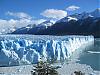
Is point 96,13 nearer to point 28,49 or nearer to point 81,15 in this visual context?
point 81,15

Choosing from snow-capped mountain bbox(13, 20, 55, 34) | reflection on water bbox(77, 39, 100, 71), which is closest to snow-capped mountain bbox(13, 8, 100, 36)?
snow-capped mountain bbox(13, 20, 55, 34)

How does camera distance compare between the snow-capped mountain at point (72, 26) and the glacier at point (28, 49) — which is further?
the snow-capped mountain at point (72, 26)

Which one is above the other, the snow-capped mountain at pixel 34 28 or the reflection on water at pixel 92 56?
A: the snow-capped mountain at pixel 34 28

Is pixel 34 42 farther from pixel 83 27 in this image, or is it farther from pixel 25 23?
pixel 83 27

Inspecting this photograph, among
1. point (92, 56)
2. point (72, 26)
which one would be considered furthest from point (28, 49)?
point (92, 56)

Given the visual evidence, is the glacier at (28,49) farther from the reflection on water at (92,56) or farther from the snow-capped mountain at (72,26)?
the reflection on water at (92,56)

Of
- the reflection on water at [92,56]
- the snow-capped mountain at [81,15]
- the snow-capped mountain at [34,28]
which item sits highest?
the snow-capped mountain at [81,15]

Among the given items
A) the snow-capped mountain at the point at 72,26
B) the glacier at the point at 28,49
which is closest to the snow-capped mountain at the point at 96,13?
the snow-capped mountain at the point at 72,26
